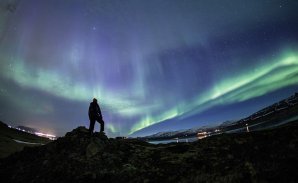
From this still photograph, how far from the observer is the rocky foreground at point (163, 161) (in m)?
13.3

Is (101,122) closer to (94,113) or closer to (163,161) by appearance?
(94,113)

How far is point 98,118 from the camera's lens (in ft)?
71.2

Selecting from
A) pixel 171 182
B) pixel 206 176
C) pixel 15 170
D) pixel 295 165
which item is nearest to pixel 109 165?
pixel 171 182

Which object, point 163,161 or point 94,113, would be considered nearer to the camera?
point 163,161

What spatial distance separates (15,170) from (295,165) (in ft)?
57.0

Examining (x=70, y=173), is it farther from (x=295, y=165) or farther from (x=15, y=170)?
(x=295, y=165)

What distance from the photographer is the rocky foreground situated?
1327 centimetres

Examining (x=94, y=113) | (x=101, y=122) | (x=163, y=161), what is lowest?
(x=163, y=161)

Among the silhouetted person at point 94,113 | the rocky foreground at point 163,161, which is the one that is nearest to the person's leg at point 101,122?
the silhouetted person at point 94,113

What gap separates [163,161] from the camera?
1583 centimetres

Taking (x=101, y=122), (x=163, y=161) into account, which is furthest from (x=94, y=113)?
(x=163, y=161)

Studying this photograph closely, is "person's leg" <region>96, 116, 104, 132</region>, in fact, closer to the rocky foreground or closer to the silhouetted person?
the silhouetted person

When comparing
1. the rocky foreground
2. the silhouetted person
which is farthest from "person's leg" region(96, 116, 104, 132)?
the rocky foreground

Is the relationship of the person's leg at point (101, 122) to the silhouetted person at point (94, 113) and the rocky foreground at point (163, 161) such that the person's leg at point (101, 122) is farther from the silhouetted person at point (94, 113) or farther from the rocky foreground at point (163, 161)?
the rocky foreground at point (163, 161)
